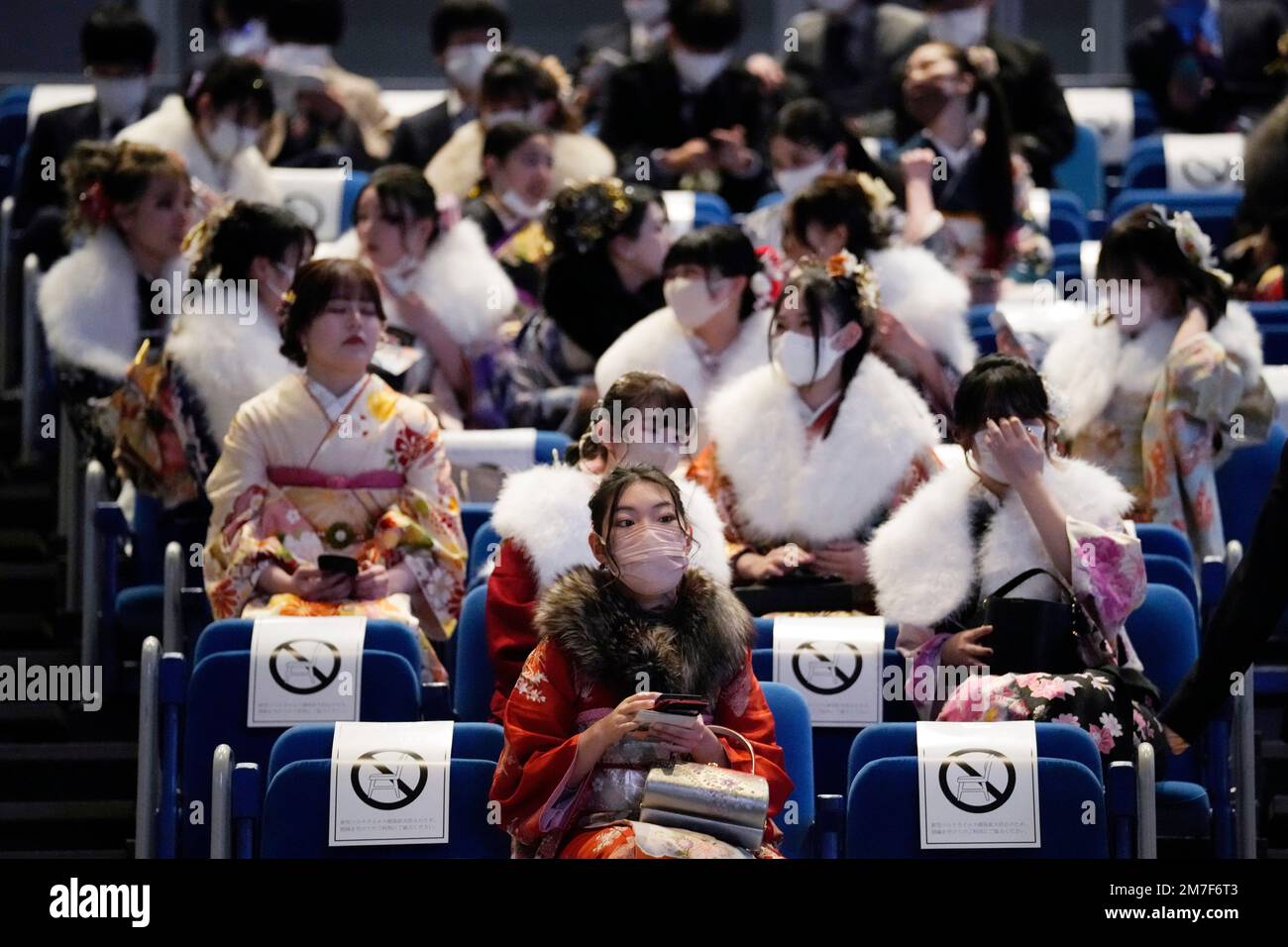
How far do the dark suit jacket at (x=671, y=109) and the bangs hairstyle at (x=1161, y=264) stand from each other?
2731 millimetres

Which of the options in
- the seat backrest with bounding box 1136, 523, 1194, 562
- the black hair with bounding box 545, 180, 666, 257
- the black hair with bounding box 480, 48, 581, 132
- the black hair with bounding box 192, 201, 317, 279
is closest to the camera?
the seat backrest with bounding box 1136, 523, 1194, 562

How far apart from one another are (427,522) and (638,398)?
2.42 feet

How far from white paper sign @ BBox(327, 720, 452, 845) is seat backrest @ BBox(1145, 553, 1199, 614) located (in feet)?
5.81

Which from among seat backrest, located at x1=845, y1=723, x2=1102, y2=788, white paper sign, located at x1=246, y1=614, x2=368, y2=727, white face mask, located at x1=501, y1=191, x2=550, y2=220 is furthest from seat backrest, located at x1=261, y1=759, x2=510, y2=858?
Answer: white face mask, located at x1=501, y1=191, x2=550, y2=220

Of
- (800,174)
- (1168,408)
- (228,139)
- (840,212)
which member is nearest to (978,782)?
(1168,408)

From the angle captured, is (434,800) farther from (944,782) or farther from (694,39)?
(694,39)

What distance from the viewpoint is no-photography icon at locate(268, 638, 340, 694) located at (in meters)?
4.82

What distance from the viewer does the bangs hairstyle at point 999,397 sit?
4.97 m

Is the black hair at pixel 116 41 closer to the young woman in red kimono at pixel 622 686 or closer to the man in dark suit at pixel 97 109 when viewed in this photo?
the man in dark suit at pixel 97 109

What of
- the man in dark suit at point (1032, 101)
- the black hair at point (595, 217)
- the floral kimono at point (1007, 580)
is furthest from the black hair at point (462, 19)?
the floral kimono at point (1007, 580)

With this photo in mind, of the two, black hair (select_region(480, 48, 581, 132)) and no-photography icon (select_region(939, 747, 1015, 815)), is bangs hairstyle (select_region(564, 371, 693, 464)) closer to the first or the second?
no-photography icon (select_region(939, 747, 1015, 815))

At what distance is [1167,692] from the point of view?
4961 mm

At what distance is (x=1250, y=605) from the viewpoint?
167 inches
